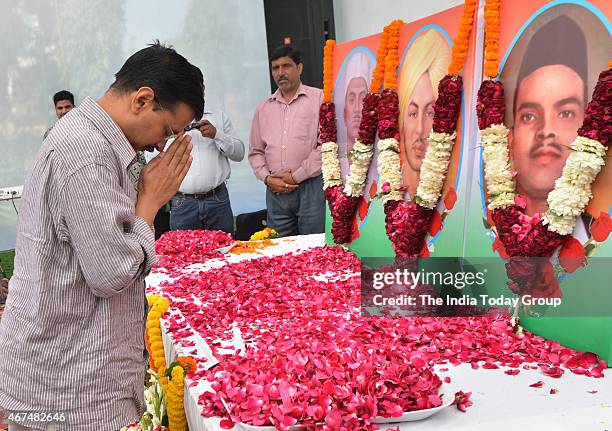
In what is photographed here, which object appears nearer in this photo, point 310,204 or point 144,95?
point 144,95

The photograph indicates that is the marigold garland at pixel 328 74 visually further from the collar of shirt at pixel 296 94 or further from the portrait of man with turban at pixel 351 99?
the collar of shirt at pixel 296 94

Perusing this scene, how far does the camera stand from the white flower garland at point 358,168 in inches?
111

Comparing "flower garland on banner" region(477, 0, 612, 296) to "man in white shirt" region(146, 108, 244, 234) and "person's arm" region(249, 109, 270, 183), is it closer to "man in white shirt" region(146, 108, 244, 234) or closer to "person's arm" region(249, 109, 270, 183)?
"person's arm" region(249, 109, 270, 183)

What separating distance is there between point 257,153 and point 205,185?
1.45ft

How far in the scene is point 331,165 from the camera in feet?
10.4

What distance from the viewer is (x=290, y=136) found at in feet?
14.1

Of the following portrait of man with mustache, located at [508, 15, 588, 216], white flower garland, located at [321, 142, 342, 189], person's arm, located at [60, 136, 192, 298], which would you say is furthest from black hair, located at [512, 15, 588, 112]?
white flower garland, located at [321, 142, 342, 189]

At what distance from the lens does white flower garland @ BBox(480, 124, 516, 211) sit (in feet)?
6.03

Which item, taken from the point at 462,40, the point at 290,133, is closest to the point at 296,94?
the point at 290,133

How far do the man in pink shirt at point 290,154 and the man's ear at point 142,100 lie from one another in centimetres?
276

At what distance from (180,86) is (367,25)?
5.50m

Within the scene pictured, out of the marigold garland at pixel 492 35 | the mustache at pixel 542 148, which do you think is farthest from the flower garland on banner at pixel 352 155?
the mustache at pixel 542 148

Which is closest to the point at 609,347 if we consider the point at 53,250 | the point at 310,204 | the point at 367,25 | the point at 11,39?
the point at 53,250

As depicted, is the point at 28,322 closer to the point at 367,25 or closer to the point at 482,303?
the point at 482,303
